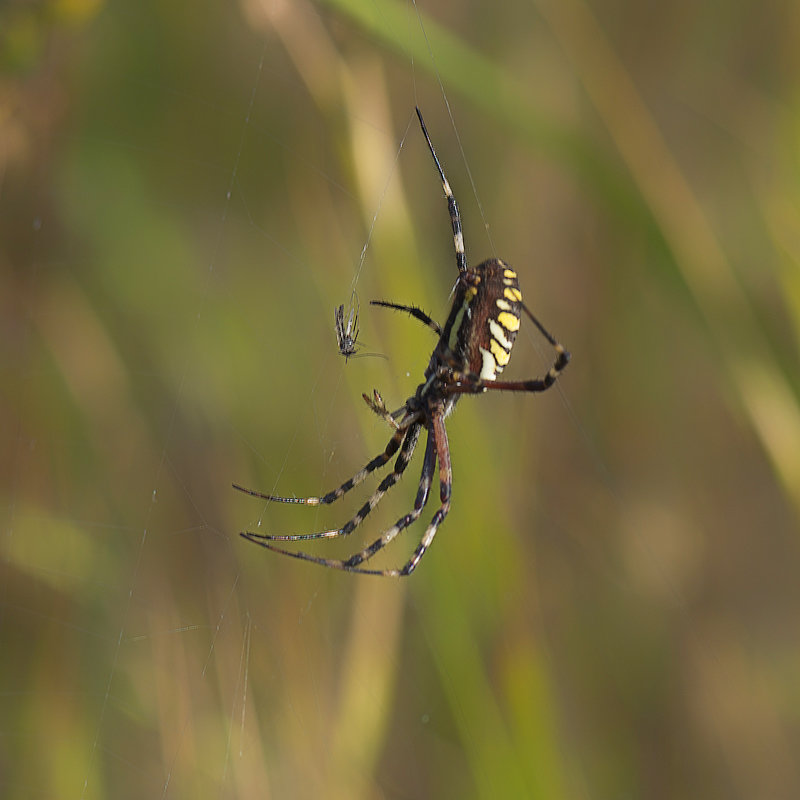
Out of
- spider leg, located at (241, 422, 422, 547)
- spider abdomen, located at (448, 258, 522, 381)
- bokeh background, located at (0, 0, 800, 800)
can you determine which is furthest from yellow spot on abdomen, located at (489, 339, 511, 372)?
spider leg, located at (241, 422, 422, 547)

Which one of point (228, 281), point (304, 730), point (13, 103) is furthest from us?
point (228, 281)

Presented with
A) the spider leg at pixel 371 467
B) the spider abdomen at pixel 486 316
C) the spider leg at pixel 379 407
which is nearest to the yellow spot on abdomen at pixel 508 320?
the spider abdomen at pixel 486 316

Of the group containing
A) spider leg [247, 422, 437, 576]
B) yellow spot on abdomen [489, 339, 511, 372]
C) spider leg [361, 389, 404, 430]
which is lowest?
spider leg [247, 422, 437, 576]

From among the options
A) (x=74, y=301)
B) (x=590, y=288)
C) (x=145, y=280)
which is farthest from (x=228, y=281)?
(x=590, y=288)

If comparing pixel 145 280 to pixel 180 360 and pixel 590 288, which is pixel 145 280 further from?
pixel 590 288

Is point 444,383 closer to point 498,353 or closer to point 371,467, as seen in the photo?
point 498,353

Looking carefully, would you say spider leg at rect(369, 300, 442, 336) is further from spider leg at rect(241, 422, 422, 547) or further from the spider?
spider leg at rect(241, 422, 422, 547)

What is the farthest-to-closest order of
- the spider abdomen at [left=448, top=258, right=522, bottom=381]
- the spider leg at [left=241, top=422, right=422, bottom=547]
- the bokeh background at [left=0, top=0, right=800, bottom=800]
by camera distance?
the spider leg at [left=241, top=422, right=422, bottom=547], the bokeh background at [left=0, top=0, right=800, bottom=800], the spider abdomen at [left=448, top=258, right=522, bottom=381]

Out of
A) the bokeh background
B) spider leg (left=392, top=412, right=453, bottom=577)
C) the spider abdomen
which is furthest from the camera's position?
spider leg (left=392, top=412, right=453, bottom=577)
